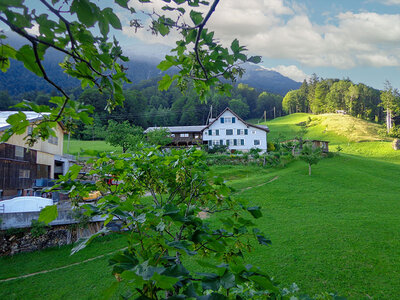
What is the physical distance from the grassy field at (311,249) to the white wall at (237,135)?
66.8ft

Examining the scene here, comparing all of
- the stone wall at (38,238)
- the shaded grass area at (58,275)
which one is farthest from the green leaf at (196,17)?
the stone wall at (38,238)

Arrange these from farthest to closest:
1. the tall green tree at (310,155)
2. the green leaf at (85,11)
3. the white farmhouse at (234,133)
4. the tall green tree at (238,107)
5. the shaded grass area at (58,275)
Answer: the tall green tree at (238,107), the white farmhouse at (234,133), the tall green tree at (310,155), the shaded grass area at (58,275), the green leaf at (85,11)

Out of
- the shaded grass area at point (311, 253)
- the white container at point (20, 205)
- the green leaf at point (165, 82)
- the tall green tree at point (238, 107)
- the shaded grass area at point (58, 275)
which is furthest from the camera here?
the tall green tree at point (238, 107)

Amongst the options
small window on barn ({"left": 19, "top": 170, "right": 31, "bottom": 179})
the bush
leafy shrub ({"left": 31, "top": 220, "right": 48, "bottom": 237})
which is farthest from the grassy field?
the bush

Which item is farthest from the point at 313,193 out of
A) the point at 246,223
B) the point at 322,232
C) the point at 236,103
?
the point at 236,103

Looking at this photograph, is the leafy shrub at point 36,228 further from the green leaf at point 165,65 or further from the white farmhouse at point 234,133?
the white farmhouse at point 234,133

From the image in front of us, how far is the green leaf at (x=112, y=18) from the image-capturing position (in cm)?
111

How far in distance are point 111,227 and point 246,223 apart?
999mm

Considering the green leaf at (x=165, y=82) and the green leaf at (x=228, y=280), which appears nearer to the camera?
the green leaf at (x=228, y=280)

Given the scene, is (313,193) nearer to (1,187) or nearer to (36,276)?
(36,276)

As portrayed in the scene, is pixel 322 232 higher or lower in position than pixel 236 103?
lower

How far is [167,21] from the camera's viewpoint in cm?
167

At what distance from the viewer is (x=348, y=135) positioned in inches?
2290

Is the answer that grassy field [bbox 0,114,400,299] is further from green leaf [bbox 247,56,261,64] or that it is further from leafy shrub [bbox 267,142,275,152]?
leafy shrub [bbox 267,142,275,152]
